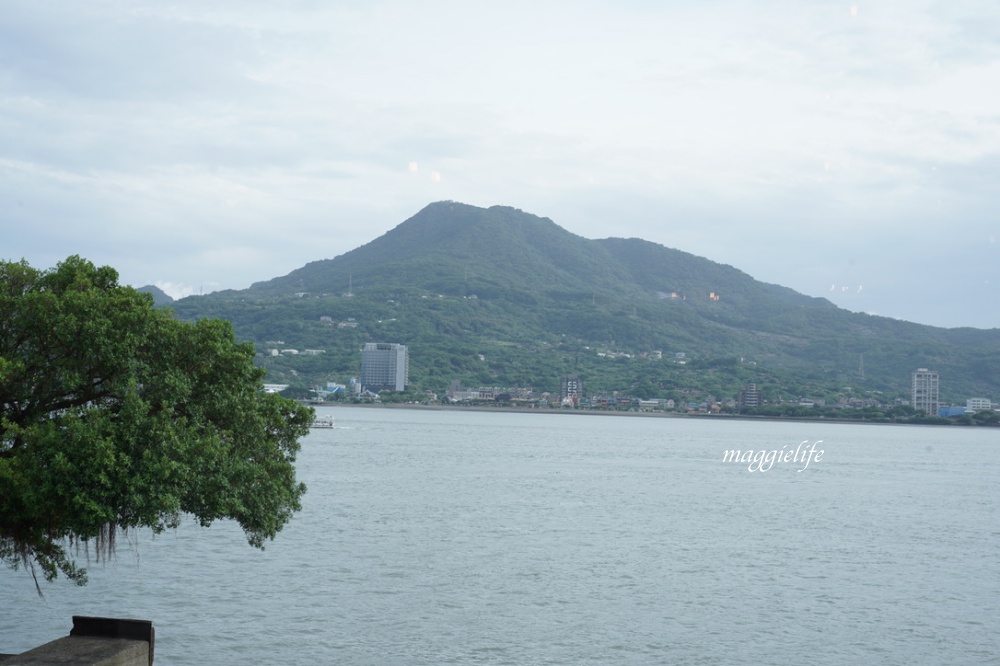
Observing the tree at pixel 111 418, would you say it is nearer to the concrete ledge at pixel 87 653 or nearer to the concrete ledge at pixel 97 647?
the concrete ledge at pixel 97 647

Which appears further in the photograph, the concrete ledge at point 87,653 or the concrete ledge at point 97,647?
the concrete ledge at point 97,647

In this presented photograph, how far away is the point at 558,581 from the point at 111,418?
61.1 feet

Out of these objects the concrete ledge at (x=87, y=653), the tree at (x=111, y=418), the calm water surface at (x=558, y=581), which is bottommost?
the calm water surface at (x=558, y=581)

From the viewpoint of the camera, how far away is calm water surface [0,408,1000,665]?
26.1m

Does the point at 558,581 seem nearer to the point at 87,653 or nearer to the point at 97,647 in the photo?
the point at 97,647

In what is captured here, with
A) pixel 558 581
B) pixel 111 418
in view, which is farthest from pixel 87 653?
pixel 558 581

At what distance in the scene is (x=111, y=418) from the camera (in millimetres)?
→ 19281

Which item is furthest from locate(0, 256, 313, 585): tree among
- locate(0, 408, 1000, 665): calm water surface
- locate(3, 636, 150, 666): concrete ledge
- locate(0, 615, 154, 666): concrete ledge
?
locate(0, 408, 1000, 665): calm water surface

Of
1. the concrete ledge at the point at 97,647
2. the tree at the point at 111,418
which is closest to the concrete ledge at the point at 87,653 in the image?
the concrete ledge at the point at 97,647

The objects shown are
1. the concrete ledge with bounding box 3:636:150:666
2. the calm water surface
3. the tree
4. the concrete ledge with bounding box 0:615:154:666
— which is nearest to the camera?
the concrete ledge with bounding box 3:636:150:666

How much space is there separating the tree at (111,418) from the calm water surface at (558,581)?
17.6 feet

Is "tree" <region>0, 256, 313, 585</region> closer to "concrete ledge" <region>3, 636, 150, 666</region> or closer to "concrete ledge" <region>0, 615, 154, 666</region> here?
"concrete ledge" <region>0, 615, 154, 666</region>

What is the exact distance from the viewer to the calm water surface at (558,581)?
85.8 ft

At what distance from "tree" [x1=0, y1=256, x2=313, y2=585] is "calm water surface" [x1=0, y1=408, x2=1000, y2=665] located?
536 cm
